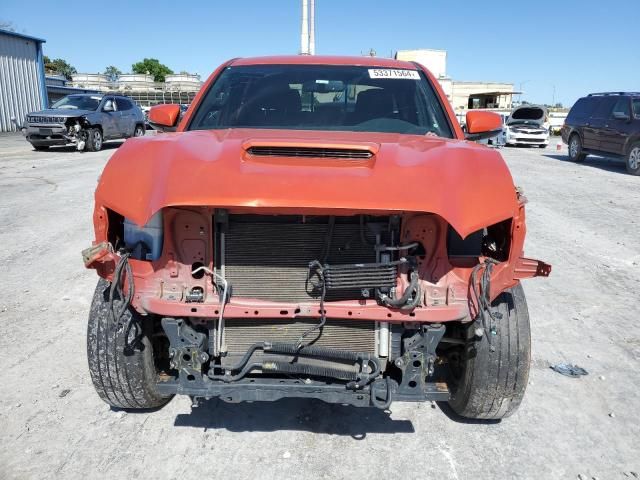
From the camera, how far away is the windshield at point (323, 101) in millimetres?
3561

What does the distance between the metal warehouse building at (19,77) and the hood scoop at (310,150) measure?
24.6m

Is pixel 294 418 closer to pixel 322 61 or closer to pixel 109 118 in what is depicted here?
pixel 322 61

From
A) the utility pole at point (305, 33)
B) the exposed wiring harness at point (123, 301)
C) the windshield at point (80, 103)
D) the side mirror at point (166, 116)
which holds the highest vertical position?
the utility pole at point (305, 33)

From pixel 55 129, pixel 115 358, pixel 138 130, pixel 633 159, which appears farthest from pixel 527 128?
pixel 115 358

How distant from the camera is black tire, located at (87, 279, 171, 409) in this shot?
9.07 ft

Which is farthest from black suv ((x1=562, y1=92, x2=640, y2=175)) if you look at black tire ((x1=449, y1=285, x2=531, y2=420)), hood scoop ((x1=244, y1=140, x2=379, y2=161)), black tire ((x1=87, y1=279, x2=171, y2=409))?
black tire ((x1=87, y1=279, x2=171, y2=409))

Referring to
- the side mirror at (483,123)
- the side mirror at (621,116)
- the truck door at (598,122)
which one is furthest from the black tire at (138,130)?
the side mirror at (483,123)

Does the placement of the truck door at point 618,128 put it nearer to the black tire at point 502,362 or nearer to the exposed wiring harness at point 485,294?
the black tire at point 502,362

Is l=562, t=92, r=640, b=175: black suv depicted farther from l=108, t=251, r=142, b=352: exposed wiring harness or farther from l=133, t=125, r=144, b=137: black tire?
l=133, t=125, r=144, b=137: black tire

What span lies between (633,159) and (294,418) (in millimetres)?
13419

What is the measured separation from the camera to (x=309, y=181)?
233 cm

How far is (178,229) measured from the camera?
2.56 metres

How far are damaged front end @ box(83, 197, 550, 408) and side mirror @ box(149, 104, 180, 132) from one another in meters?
1.45

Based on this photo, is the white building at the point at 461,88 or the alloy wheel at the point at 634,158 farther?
the white building at the point at 461,88
